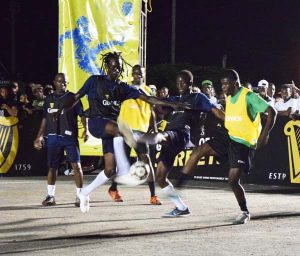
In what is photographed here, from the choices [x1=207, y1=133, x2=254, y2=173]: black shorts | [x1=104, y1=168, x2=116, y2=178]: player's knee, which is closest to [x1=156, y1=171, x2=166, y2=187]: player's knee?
[x1=104, y1=168, x2=116, y2=178]: player's knee

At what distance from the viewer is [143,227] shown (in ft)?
28.5

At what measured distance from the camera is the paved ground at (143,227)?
288 inches

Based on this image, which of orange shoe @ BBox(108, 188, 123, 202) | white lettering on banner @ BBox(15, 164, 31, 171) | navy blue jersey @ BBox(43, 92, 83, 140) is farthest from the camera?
white lettering on banner @ BBox(15, 164, 31, 171)

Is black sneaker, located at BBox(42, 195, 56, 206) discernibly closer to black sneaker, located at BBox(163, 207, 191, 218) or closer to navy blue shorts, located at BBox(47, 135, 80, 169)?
navy blue shorts, located at BBox(47, 135, 80, 169)

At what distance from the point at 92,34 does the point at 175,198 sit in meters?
5.39

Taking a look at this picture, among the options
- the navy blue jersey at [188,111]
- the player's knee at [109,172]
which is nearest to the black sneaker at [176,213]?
the player's knee at [109,172]

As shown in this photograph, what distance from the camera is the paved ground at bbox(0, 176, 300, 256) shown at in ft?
24.0

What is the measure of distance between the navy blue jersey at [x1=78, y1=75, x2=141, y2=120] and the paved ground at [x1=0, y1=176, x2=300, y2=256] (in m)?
1.34

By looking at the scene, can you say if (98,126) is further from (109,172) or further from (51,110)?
(51,110)

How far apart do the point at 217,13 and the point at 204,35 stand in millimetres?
1475

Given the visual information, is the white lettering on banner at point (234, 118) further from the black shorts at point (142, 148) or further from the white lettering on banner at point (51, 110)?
the white lettering on banner at point (51, 110)

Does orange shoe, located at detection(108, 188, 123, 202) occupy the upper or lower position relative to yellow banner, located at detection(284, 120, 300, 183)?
lower

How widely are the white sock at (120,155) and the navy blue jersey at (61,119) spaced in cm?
146

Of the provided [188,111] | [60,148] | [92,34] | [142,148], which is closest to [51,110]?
[60,148]
